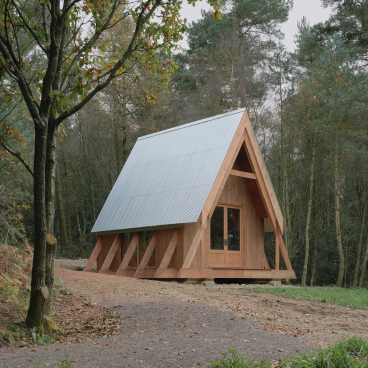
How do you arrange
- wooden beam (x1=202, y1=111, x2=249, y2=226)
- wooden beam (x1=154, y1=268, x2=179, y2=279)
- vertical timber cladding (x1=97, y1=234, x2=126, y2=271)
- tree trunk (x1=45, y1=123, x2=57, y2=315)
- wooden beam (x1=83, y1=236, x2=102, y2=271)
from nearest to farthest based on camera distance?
1. tree trunk (x1=45, y1=123, x2=57, y2=315)
2. wooden beam (x1=154, y1=268, x2=179, y2=279)
3. wooden beam (x1=202, y1=111, x2=249, y2=226)
4. wooden beam (x1=83, y1=236, x2=102, y2=271)
5. vertical timber cladding (x1=97, y1=234, x2=126, y2=271)

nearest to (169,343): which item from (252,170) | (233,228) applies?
(233,228)

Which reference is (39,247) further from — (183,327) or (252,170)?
(252,170)

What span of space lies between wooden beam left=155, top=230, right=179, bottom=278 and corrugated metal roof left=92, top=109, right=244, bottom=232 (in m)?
0.50

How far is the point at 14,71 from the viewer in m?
5.86

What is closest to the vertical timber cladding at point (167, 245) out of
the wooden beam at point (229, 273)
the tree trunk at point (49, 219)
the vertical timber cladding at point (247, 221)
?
the wooden beam at point (229, 273)

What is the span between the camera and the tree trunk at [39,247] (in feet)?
18.5

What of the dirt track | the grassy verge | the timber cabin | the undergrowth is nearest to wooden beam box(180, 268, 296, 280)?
the timber cabin

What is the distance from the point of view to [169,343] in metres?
5.02

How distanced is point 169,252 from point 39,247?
6354mm

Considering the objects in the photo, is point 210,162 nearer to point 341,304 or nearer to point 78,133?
point 341,304

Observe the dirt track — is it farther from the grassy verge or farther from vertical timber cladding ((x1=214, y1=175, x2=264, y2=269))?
vertical timber cladding ((x1=214, y1=175, x2=264, y2=269))

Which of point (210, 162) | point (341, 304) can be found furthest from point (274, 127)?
point (341, 304)

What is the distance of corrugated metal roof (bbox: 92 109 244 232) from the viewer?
12.1 metres

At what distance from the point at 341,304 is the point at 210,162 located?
17.2 ft
